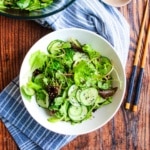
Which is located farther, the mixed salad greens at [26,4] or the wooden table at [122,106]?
the wooden table at [122,106]

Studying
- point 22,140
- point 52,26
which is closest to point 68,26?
point 52,26

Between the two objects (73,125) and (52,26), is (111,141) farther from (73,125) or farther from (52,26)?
(52,26)

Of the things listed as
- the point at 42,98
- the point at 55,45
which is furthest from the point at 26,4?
the point at 42,98

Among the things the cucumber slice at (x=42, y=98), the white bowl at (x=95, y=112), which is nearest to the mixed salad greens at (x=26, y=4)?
the white bowl at (x=95, y=112)

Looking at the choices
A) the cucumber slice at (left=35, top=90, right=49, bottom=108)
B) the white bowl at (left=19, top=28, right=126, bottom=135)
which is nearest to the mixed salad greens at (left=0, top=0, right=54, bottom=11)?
the white bowl at (left=19, top=28, right=126, bottom=135)

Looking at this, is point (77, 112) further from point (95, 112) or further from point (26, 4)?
point (26, 4)

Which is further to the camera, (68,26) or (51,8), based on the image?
(68,26)

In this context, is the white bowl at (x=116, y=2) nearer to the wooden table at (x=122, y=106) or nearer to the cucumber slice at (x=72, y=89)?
the wooden table at (x=122, y=106)
